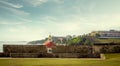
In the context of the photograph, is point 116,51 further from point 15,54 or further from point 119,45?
point 15,54

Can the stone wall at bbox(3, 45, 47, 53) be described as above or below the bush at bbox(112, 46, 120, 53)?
above

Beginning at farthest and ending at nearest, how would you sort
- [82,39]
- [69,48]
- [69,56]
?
[82,39] < [69,48] < [69,56]

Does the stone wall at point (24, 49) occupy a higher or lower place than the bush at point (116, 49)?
higher

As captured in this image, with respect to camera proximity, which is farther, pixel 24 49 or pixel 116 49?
pixel 24 49

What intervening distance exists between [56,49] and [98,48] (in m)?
4.49

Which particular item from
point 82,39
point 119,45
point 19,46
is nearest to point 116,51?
point 119,45

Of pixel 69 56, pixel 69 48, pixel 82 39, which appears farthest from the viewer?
pixel 82 39

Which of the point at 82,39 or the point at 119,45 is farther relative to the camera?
the point at 82,39

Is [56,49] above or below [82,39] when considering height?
below

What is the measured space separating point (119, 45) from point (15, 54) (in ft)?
36.2

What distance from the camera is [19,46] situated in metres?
27.3

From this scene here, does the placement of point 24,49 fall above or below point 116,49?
above

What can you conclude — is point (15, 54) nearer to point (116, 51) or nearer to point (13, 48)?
point (13, 48)

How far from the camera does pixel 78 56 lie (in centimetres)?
2527
